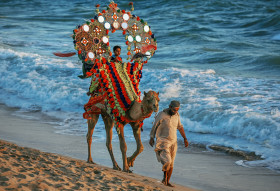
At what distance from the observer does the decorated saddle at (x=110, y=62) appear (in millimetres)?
8422

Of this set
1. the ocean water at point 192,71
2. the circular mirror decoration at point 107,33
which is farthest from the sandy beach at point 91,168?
the circular mirror decoration at point 107,33

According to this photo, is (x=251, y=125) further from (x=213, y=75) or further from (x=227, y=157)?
(x=213, y=75)

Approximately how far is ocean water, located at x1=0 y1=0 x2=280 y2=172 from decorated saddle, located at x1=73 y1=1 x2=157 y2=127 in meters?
2.59

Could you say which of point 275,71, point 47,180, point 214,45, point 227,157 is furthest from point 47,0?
point 47,180

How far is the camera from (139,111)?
8031mm

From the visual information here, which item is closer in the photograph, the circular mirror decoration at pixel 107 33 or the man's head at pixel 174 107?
the man's head at pixel 174 107

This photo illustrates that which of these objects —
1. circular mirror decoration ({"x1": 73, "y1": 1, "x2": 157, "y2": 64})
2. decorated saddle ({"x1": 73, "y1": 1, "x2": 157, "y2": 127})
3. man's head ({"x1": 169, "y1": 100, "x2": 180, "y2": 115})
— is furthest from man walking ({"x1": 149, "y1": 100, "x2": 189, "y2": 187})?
circular mirror decoration ({"x1": 73, "y1": 1, "x2": 157, "y2": 64})

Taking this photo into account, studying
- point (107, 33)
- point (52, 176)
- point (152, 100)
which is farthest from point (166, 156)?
point (107, 33)

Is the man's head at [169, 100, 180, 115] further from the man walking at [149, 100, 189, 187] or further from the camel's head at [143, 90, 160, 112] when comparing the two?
the camel's head at [143, 90, 160, 112]

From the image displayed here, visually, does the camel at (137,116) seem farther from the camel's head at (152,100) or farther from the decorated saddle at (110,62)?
the decorated saddle at (110,62)

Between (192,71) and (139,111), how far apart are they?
10.5 m

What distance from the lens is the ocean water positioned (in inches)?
Answer: 477

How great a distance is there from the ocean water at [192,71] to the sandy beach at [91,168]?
640 millimetres

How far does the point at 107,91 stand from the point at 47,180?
104 inches
